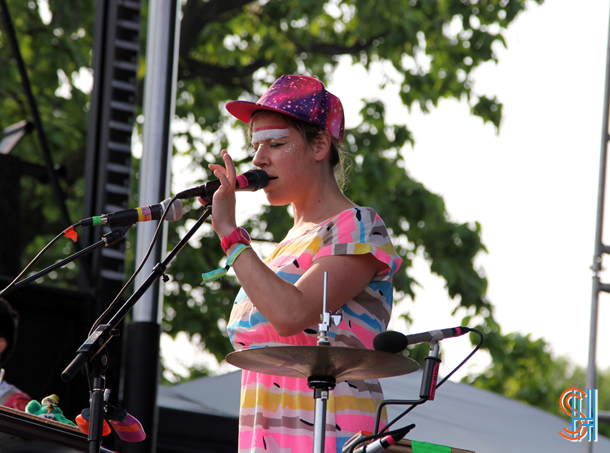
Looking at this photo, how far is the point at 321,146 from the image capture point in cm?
189

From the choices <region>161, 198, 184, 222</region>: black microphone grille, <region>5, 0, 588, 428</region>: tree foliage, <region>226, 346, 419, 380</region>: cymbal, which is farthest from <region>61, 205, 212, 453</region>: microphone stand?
<region>5, 0, 588, 428</region>: tree foliage

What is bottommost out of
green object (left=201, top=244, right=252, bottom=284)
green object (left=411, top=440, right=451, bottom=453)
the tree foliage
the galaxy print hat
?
green object (left=411, top=440, right=451, bottom=453)

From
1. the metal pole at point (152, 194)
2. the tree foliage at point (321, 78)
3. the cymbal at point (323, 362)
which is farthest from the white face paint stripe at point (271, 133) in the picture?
the tree foliage at point (321, 78)

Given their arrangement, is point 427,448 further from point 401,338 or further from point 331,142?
point 331,142

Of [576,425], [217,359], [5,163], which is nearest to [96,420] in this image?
[576,425]

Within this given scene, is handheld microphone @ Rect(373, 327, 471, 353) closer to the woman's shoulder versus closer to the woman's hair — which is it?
the woman's shoulder

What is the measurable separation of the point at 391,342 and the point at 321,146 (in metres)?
0.66

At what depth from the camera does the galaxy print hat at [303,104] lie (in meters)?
1.84

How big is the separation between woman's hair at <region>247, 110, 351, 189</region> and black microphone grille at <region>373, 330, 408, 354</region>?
0.64 metres

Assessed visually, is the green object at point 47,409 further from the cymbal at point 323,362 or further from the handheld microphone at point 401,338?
the handheld microphone at point 401,338

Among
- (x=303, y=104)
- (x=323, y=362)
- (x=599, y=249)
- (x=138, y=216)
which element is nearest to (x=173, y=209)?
(x=138, y=216)

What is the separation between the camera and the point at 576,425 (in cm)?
296

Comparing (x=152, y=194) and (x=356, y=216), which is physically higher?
(x=152, y=194)

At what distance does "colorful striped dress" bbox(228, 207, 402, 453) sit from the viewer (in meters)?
1.67
